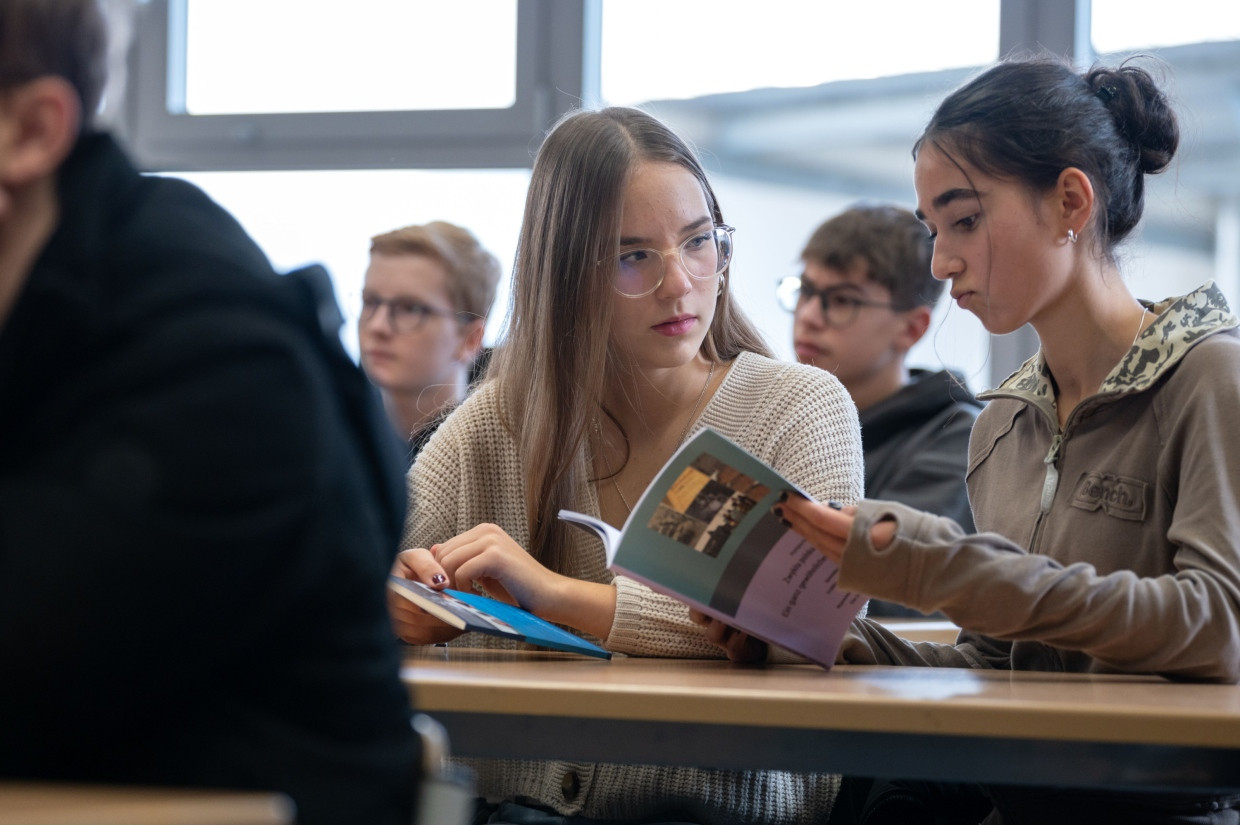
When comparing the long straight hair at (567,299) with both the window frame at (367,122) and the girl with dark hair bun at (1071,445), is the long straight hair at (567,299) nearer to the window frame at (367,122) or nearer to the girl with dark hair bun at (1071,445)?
the girl with dark hair bun at (1071,445)

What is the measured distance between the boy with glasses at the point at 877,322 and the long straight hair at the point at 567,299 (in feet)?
3.84

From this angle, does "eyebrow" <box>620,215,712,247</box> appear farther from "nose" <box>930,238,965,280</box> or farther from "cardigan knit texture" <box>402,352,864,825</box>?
"nose" <box>930,238,965,280</box>

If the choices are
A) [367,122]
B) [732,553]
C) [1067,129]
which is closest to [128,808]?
[732,553]

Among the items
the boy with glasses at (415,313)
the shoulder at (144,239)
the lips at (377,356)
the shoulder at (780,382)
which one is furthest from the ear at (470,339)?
the shoulder at (144,239)

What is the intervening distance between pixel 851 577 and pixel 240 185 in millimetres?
3730

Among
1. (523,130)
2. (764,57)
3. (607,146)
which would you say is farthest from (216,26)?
(607,146)

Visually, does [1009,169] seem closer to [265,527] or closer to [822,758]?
[822,758]

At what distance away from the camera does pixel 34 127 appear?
79 cm

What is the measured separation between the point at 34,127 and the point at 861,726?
2.46 ft

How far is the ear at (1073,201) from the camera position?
1706 mm

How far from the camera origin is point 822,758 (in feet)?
3.59

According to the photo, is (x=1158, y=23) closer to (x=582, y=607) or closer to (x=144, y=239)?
(x=582, y=607)

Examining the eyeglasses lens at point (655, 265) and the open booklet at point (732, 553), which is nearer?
the open booklet at point (732, 553)

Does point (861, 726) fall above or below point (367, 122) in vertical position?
below
